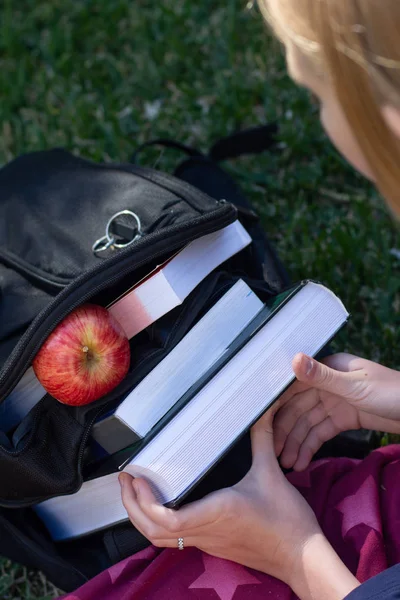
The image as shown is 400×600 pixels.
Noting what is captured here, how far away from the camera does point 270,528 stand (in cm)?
130

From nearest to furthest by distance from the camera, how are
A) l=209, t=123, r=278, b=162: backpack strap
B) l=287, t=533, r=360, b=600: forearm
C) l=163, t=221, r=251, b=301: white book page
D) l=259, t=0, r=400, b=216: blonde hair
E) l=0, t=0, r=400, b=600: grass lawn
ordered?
l=259, t=0, r=400, b=216: blonde hair → l=287, t=533, r=360, b=600: forearm → l=163, t=221, r=251, b=301: white book page → l=0, t=0, r=400, b=600: grass lawn → l=209, t=123, r=278, b=162: backpack strap

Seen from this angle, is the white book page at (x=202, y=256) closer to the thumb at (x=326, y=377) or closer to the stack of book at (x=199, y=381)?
the stack of book at (x=199, y=381)

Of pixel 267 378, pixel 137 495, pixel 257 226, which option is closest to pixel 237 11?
pixel 257 226

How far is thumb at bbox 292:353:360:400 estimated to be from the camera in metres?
1.34

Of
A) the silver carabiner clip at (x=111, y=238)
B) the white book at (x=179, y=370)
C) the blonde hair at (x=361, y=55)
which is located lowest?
the white book at (x=179, y=370)

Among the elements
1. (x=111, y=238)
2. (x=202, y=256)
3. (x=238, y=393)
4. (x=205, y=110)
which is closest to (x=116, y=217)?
(x=111, y=238)

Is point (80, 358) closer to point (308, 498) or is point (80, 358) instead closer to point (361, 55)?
point (308, 498)

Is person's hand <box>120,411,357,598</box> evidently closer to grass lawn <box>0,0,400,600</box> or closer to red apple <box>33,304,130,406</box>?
red apple <box>33,304,130,406</box>

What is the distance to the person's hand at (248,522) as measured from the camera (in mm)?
1285

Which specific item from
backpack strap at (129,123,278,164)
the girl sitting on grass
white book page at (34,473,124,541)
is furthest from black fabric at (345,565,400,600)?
backpack strap at (129,123,278,164)

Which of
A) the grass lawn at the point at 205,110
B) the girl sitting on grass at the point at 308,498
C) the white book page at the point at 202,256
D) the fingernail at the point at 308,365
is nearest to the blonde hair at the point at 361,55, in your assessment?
the girl sitting on grass at the point at 308,498

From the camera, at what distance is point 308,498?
4.86 ft

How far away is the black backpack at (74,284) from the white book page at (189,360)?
0.08ft

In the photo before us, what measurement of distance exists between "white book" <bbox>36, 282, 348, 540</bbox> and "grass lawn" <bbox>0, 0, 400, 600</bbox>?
56 centimetres
